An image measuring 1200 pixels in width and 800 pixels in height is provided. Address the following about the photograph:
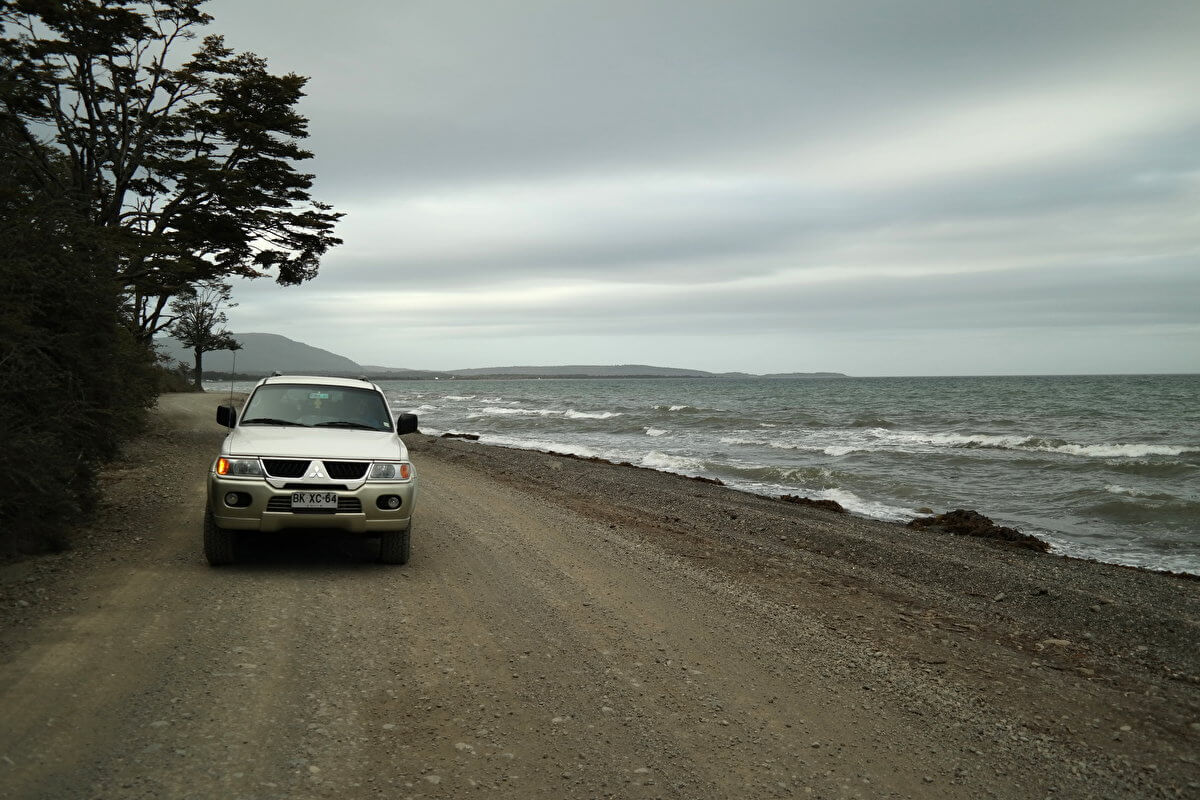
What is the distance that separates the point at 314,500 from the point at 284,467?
0.39m

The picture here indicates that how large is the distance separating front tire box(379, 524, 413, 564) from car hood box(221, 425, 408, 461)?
726 mm

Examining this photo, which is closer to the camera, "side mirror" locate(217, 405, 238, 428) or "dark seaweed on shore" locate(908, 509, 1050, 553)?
"side mirror" locate(217, 405, 238, 428)

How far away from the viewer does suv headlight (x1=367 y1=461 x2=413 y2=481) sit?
6.96 m

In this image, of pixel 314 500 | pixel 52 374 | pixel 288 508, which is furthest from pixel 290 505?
pixel 52 374

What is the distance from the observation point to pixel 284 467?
6.73m

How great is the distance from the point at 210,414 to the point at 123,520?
19555mm

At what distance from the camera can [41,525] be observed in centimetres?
703

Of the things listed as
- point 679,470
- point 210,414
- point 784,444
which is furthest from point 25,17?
point 784,444

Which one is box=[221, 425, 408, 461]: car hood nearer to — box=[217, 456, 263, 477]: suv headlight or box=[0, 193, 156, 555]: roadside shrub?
box=[217, 456, 263, 477]: suv headlight

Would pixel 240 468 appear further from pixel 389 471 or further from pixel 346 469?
pixel 389 471

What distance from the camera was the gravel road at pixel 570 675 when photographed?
142 inches

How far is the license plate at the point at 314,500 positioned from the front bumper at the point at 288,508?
0.04 m

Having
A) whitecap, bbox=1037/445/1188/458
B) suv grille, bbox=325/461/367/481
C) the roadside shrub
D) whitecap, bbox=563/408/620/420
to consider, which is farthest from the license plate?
whitecap, bbox=563/408/620/420

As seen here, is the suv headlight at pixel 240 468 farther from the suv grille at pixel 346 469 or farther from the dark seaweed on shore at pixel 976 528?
the dark seaweed on shore at pixel 976 528
